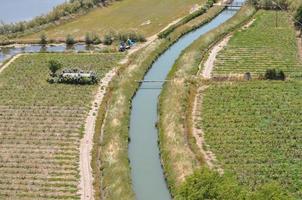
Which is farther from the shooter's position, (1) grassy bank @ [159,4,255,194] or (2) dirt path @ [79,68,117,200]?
(1) grassy bank @ [159,4,255,194]

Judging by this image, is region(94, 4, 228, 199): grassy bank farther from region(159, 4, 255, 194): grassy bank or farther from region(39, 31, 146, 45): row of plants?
region(39, 31, 146, 45): row of plants

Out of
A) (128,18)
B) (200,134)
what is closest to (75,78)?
(200,134)

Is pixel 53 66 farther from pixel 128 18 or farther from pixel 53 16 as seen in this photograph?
pixel 128 18

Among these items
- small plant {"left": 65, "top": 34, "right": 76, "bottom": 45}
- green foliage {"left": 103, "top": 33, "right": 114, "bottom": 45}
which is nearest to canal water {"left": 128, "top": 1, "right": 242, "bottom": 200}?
green foliage {"left": 103, "top": 33, "right": 114, "bottom": 45}

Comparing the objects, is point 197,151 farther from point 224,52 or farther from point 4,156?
point 224,52

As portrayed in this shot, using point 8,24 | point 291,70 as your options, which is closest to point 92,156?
point 291,70

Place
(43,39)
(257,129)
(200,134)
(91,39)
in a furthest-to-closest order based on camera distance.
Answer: (43,39) → (91,39) → (257,129) → (200,134)
